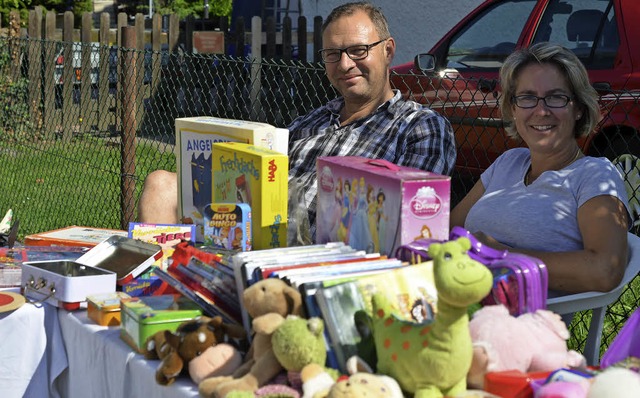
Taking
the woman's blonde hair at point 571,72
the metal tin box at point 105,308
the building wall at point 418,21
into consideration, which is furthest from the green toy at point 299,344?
the building wall at point 418,21

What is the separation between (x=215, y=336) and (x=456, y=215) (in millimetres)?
1483

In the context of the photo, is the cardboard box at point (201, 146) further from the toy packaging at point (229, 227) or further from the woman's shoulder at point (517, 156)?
the woman's shoulder at point (517, 156)

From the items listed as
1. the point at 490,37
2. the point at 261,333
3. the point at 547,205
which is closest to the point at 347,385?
the point at 261,333

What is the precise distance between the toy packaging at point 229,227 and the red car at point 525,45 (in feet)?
7.45

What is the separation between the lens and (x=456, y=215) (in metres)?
3.30

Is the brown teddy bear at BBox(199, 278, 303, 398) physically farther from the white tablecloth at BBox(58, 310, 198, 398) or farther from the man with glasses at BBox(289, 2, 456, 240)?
the man with glasses at BBox(289, 2, 456, 240)

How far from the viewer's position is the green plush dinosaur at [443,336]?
162 centimetres

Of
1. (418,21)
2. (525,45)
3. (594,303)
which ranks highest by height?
(418,21)

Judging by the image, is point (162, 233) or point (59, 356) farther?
point (162, 233)

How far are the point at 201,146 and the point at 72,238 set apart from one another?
1.84ft

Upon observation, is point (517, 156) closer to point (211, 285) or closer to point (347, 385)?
point (211, 285)

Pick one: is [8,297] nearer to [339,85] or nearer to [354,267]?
[354,267]

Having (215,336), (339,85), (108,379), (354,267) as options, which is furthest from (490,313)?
(339,85)

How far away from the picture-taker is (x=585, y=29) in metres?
5.59
